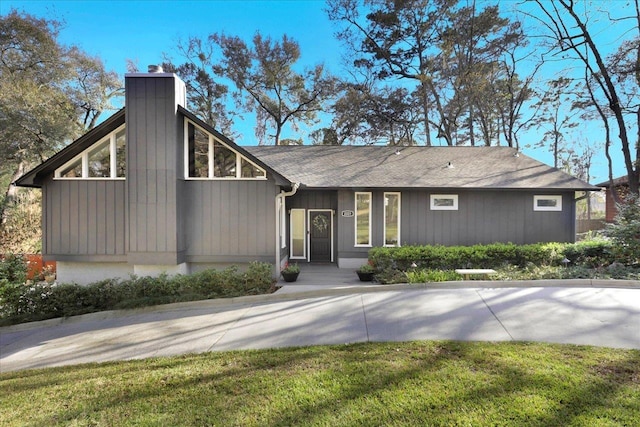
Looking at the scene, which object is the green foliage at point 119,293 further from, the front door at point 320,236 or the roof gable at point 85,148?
the front door at point 320,236

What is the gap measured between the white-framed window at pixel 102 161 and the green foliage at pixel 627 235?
13.4m

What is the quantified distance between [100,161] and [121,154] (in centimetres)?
60

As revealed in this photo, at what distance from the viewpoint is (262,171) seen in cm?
849

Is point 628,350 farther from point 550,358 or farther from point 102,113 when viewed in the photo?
point 102,113

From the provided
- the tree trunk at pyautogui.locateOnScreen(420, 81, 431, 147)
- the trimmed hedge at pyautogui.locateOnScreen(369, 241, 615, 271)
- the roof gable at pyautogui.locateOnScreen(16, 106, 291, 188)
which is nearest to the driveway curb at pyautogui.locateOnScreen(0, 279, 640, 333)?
the trimmed hedge at pyautogui.locateOnScreen(369, 241, 615, 271)

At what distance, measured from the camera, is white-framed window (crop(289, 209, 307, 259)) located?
11164mm

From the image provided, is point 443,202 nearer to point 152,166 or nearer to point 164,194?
point 164,194

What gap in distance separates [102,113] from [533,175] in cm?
2506

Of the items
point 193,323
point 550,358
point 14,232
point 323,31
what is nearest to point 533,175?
point 550,358

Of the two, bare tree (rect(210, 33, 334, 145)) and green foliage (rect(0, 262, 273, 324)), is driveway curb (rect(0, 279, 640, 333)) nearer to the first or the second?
green foliage (rect(0, 262, 273, 324))

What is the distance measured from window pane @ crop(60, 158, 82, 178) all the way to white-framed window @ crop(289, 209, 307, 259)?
20.6ft

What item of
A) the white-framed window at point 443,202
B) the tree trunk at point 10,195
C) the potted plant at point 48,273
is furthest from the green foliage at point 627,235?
the tree trunk at point 10,195

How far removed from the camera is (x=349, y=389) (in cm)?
288

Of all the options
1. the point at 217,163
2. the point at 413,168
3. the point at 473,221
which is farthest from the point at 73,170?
the point at 473,221
